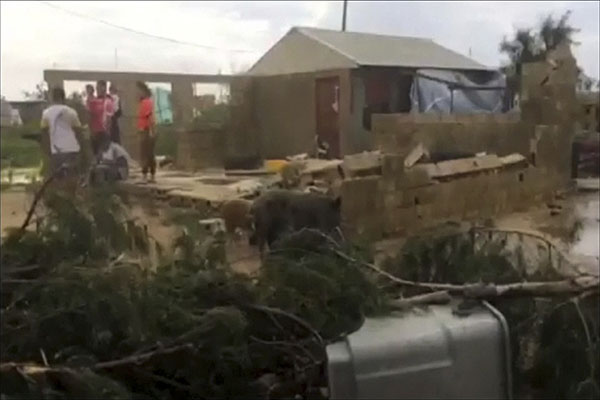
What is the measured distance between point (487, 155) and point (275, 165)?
0.55 meters

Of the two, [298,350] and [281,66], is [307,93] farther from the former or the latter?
[298,350]

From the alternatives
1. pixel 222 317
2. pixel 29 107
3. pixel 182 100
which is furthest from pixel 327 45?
pixel 222 317

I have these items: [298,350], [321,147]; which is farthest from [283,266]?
[321,147]

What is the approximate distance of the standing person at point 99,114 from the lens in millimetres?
2527

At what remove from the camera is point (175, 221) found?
66.1 inches

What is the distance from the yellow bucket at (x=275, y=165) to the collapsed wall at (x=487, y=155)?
0.21 metres

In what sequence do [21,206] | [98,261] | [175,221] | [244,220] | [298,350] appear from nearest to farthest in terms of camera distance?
[298,350] → [98,261] → [175,221] → [21,206] → [244,220]

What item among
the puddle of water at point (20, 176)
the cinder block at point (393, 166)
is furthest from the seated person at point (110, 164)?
the cinder block at point (393, 166)

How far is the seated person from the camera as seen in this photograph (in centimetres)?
229

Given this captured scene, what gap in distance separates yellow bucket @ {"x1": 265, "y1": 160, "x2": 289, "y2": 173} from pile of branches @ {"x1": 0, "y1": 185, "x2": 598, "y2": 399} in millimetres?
884

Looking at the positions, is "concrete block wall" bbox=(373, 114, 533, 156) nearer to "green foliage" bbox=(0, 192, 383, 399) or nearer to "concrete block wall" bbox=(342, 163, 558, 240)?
"concrete block wall" bbox=(342, 163, 558, 240)

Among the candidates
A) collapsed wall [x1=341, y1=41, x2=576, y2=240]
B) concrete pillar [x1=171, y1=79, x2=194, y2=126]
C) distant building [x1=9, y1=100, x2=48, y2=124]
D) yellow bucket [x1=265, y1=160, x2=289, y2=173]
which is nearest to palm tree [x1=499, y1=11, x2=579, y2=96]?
collapsed wall [x1=341, y1=41, x2=576, y2=240]

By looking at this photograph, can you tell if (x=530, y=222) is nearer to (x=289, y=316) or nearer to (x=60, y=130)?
(x=289, y=316)

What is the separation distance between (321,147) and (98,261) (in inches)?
36.9
